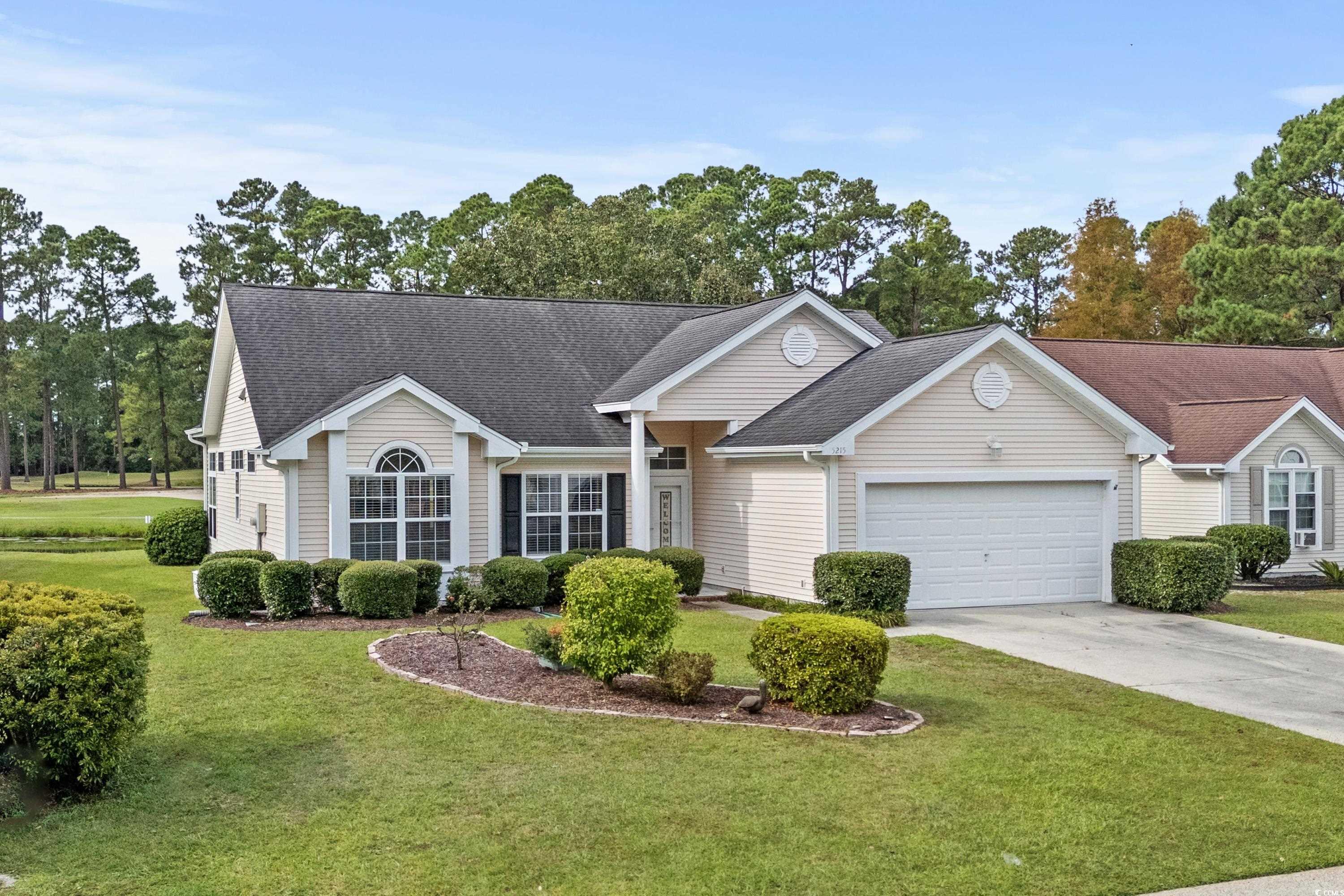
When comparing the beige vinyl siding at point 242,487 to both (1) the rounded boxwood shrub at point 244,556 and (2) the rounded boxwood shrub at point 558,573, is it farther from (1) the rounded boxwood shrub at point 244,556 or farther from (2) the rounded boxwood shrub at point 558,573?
(2) the rounded boxwood shrub at point 558,573

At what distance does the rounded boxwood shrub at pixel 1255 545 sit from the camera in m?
22.5

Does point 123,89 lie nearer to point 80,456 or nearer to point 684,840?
point 684,840

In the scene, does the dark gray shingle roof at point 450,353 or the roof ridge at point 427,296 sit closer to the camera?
the dark gray shingle roof at point 450,353

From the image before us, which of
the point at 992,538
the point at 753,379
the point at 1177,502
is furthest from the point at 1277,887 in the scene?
the point at 1177,502

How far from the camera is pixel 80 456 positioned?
9444 centimetres

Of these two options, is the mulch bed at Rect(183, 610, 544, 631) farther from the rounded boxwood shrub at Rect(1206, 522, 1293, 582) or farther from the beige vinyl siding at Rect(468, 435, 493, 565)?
the rounded boxwood shrub at Rect(1206, 522, 1293, 582)

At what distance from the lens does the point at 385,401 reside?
18.4 meters

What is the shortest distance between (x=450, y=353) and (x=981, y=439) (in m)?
10.3

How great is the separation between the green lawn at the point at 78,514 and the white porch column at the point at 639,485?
20383 mm

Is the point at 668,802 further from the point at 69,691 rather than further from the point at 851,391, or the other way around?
the point at 851,391

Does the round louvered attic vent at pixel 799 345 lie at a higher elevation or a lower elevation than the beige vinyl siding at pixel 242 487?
higher

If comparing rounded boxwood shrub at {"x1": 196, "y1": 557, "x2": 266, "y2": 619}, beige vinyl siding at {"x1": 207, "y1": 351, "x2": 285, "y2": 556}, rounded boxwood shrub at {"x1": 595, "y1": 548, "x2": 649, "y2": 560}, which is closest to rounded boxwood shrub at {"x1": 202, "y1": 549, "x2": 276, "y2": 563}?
rounded boxwood shrub at {"x1": 196, "y1": 557, "x2": 266, "y2": 619}

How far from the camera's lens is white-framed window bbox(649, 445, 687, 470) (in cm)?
2225

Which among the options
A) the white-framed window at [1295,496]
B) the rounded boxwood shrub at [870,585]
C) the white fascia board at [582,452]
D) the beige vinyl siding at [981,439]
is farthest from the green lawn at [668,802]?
the white-framed window at [1295,496]
